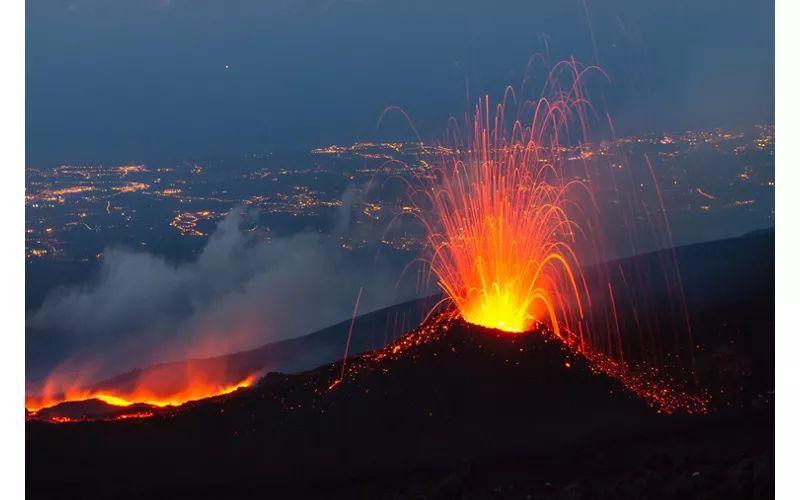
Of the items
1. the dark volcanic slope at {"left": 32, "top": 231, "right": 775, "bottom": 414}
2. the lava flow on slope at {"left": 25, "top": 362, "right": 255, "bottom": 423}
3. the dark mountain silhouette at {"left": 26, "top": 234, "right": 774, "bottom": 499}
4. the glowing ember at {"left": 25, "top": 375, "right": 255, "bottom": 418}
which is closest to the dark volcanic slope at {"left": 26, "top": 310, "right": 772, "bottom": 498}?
the dark mountain silhouette at {"left": 26, "top": 234, "right": 774, "bottom": 499}

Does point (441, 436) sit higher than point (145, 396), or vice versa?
point (441, 436)

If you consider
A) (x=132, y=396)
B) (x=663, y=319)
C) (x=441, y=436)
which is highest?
(x=663, y=319)

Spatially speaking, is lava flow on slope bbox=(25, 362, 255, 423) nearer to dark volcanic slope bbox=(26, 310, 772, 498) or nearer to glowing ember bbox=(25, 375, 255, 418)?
glowing ember bbox=(25, 375, 255, 418)

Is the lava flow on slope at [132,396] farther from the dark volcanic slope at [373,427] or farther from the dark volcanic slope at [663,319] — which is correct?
the dark volcanic slope at [373,427]

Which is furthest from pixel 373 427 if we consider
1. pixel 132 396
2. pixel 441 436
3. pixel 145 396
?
pixel 132 396

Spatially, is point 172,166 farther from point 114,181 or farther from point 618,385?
point 618,385

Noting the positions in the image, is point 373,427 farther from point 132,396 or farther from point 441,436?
point 132,396

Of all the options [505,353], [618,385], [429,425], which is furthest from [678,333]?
[429,425]

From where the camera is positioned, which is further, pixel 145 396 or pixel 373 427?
pixel 145 396
